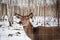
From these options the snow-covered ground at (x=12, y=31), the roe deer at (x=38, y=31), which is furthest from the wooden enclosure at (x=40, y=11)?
the snow-covered ground at (x=12, y=31)

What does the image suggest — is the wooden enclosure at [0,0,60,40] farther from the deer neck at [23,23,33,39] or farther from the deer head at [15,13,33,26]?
the deer neck at [23,23,33,39]

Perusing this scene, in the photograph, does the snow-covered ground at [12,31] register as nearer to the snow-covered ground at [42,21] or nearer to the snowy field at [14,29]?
the snowy field at [14,29]

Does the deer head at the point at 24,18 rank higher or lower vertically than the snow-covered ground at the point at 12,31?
higher

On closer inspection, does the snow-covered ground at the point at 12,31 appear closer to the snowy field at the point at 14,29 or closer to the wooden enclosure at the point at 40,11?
the snowy field at the point at 14,29

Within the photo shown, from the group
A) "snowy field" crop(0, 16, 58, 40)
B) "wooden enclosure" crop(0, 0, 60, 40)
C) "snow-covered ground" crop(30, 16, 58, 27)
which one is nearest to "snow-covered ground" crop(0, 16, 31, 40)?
"snowy field" crop(0, 16, 58, 40)

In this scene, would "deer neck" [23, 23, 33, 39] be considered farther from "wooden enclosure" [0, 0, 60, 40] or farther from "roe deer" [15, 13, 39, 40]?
"wooden enclosure" [0, 0, 60, 40]

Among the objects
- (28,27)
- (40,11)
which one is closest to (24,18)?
(28,27)

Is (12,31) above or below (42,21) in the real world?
below

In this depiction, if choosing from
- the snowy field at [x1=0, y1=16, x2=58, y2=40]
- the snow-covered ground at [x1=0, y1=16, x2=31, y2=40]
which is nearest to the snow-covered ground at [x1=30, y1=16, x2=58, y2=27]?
the snowy field at [x1=0, y1=16, x2=58, y2=40]

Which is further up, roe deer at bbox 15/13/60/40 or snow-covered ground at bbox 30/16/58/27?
snow-covered ground at bbox 30/16/58/27

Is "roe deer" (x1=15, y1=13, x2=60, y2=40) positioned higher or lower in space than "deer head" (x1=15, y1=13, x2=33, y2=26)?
lower

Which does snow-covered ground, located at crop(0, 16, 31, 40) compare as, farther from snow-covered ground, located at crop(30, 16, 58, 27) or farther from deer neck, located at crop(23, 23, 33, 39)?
→ snow-covered ground, located at crop(30, 16, 58, 27)

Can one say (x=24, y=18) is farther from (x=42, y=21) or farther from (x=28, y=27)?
(x=42, y=21)

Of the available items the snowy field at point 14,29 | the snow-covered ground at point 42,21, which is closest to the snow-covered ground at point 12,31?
the snowy field at point 14,29
